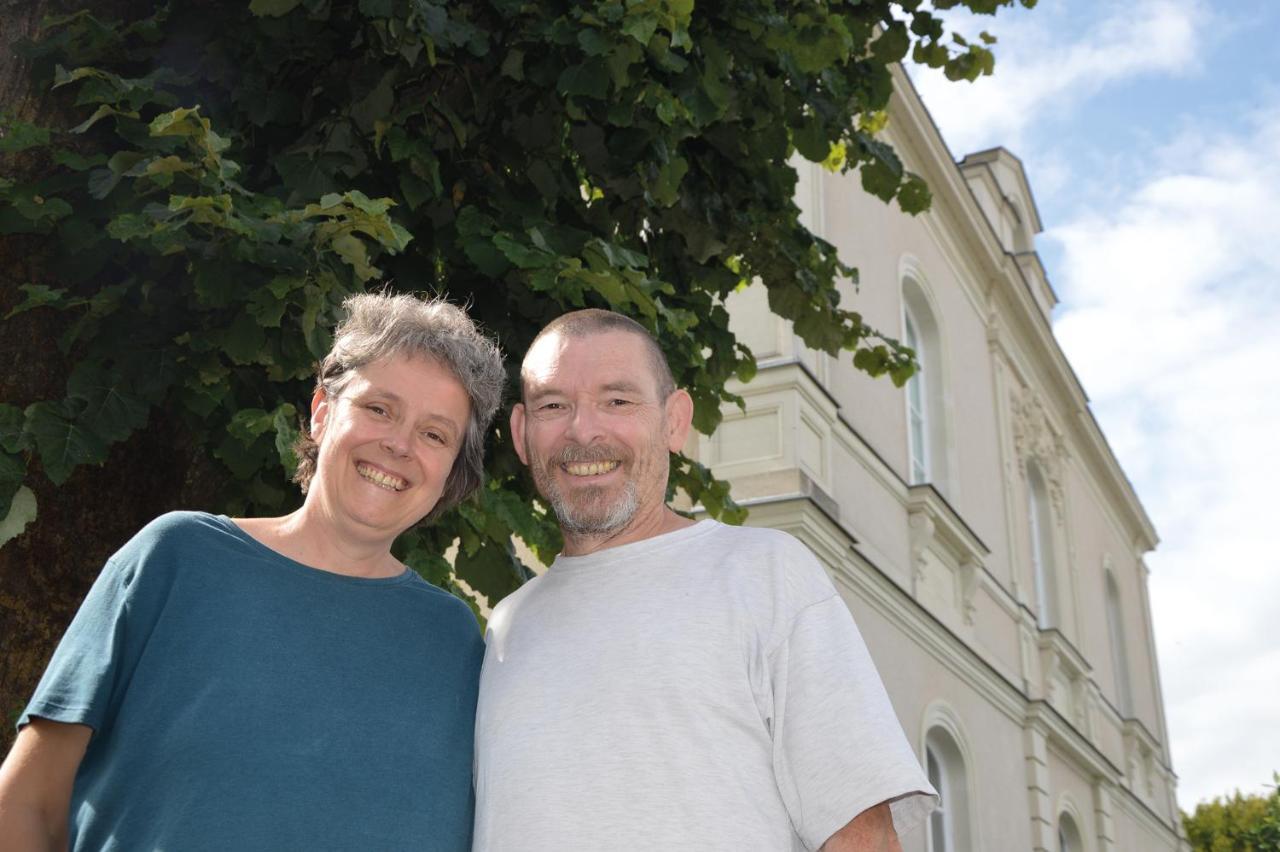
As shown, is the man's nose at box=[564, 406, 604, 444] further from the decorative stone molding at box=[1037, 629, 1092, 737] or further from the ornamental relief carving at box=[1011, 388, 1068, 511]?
the ornamental relief carving at box=[1011, 388, 1068, 511]

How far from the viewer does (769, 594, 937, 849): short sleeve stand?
1.98 meters

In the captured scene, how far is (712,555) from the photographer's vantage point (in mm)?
2264

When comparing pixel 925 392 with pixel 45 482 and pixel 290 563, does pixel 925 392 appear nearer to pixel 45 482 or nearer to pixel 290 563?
pixel 45 482

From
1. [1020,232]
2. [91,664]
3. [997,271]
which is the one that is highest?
[1020,232]

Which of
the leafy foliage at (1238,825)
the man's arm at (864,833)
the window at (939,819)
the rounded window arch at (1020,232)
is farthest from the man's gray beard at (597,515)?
the leafy foliage at (1238,825)

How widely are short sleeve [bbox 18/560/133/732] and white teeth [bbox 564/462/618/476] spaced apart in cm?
73

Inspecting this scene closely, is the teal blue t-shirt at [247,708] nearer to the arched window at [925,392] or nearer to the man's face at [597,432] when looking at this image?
the man's face at [597,432]

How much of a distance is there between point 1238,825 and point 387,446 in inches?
1016

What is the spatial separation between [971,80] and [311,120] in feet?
8.86

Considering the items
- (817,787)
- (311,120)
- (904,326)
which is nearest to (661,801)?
(817,787)

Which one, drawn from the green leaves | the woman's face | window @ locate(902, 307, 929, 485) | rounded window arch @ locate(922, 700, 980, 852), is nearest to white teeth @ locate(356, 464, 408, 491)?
the woman's face

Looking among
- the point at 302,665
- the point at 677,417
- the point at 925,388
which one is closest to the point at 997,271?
the point at 925,388

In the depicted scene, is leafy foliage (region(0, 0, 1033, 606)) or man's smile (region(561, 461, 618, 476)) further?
leafy foliage (region(0, 0, 1033, 606))

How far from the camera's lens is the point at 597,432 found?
236cm
